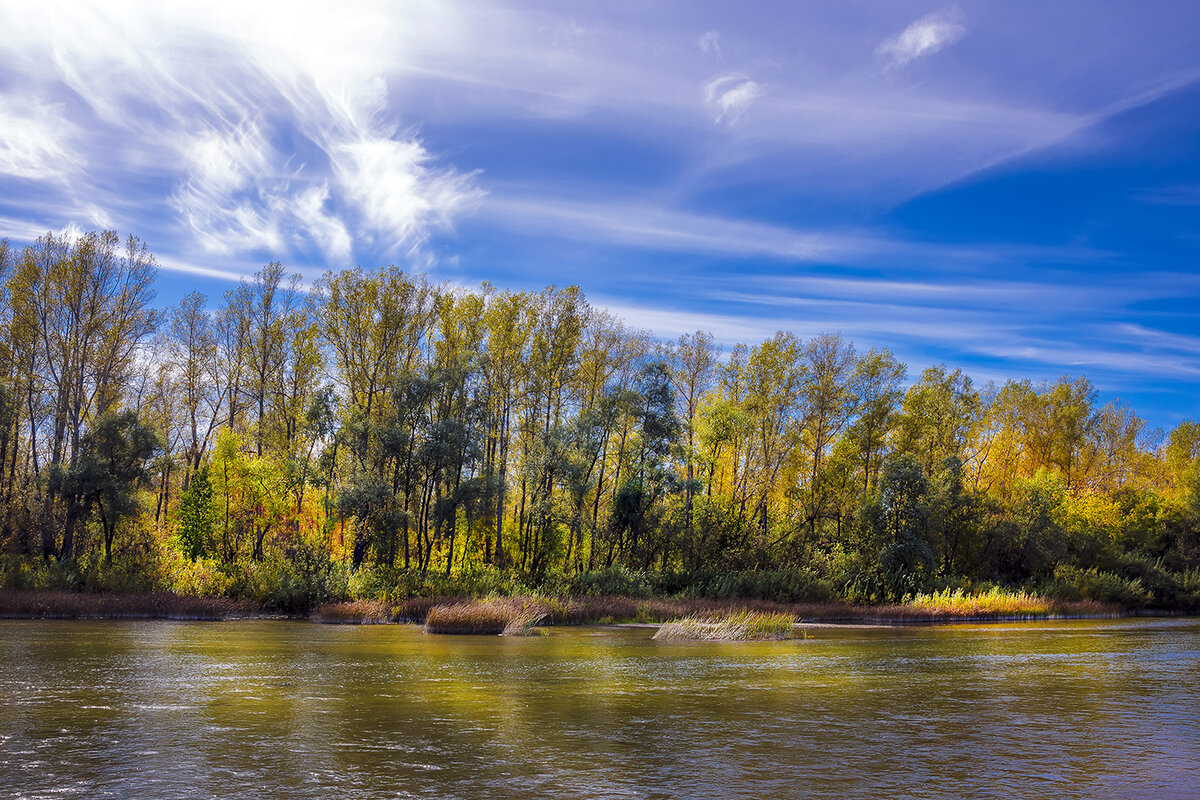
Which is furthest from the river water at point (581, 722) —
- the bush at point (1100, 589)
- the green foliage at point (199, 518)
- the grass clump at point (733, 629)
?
the bush at point (1100, 589)

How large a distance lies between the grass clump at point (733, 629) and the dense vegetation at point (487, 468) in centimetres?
1443

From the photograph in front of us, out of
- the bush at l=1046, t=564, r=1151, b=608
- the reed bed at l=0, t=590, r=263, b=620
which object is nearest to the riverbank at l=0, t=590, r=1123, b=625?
the reed bed at l=0, t=590, r=263, b=620

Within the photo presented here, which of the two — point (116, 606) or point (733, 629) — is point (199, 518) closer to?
point (116, 606)

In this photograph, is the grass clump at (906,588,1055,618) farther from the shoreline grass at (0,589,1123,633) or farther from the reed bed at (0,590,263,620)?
the reed bed at (0,590,263,620)

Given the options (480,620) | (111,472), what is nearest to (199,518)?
(111,472)

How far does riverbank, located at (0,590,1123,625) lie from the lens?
4194 cm

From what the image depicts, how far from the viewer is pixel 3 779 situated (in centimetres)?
1237

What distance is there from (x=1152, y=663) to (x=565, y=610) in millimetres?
27003

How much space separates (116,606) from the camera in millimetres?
42875

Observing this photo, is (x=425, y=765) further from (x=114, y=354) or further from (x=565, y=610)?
(x=114, y=354)

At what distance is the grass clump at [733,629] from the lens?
37.2 metres

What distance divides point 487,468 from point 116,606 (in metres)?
22.8

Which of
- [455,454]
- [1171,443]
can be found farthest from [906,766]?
[1171,443]

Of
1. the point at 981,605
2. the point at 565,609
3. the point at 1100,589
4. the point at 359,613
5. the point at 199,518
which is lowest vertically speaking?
the point at 981,605
